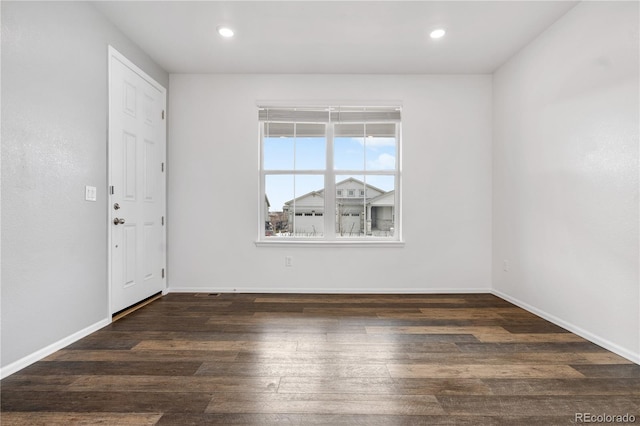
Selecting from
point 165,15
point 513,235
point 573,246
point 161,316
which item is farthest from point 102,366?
point 513,235

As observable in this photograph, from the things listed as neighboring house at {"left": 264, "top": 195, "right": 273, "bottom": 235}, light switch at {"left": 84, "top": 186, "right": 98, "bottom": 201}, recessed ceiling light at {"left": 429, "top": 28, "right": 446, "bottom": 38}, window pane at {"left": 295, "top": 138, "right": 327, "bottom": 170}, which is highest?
recessed ceiling light at {"left": 429, "top": 28, "right": 446, "bottom": 38}

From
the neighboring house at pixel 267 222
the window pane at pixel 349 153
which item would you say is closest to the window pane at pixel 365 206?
the window pane at pixel 349 153

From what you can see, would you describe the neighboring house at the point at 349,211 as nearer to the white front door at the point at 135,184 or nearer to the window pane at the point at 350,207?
the window pane at the point at 350,207

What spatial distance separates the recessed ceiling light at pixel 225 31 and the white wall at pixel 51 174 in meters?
0.97

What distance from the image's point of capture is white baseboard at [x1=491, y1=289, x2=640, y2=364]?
2.08m

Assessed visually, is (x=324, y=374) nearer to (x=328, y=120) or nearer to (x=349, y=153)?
(x=349, y=153)

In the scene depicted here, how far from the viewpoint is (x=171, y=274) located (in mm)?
3791

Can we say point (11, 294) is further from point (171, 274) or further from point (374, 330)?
point (374, 330)

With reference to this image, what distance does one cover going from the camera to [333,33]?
292 cm

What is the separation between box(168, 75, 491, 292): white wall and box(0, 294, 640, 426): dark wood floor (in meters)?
0.93

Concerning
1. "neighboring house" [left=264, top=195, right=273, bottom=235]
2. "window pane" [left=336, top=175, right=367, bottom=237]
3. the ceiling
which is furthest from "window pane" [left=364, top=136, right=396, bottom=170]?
"neighboring house" [left=264, top=195, right=273, bottom=235]

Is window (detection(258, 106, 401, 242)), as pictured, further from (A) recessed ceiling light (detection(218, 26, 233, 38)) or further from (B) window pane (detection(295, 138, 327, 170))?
(A) recessed ceiling light (detection(218, 26, 233, 38))

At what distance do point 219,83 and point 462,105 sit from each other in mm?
3014

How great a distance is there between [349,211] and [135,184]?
7.97 ft
